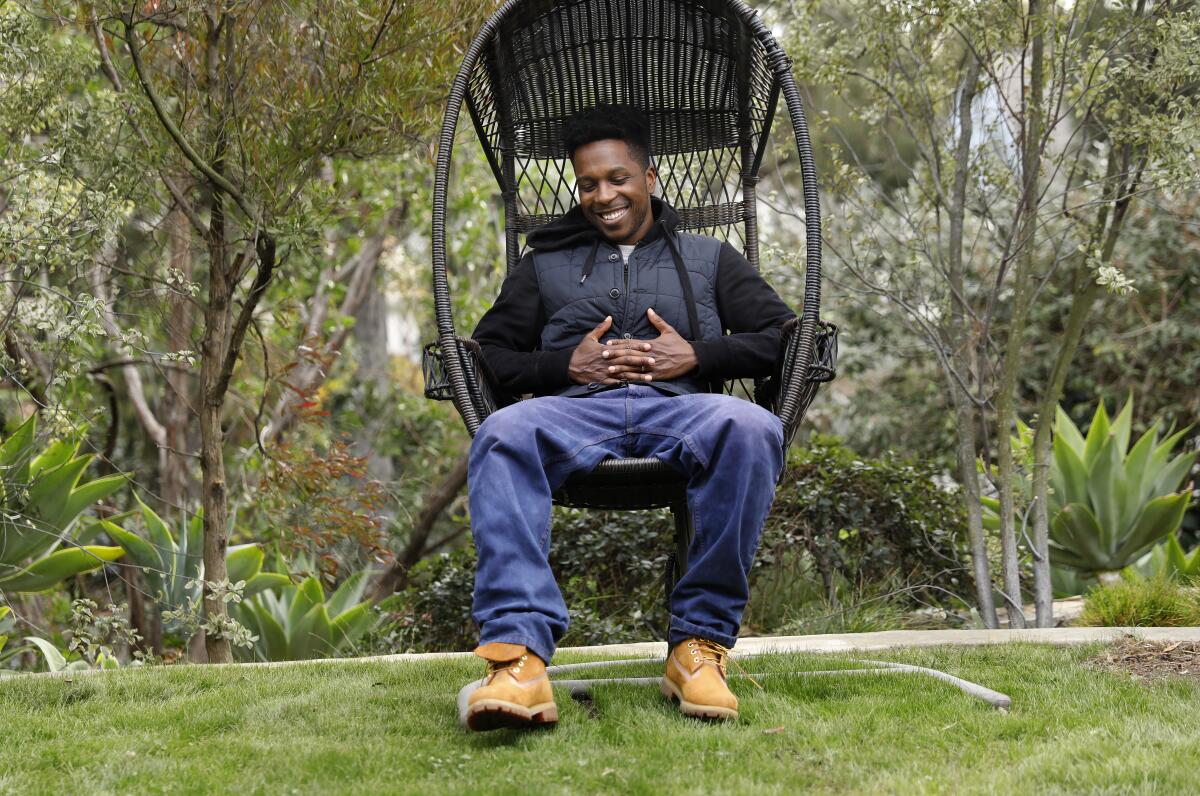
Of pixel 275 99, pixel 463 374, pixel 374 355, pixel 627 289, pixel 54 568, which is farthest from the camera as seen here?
pixel 374 355

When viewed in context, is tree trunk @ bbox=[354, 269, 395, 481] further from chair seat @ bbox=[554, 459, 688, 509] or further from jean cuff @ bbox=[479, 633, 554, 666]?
jean cuff @ bbox=[479, 633, 554, 666]

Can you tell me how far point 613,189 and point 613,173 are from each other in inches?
1.7

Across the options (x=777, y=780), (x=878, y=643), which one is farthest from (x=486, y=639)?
(x=878, y=643)

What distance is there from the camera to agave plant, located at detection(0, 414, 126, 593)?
4.09 metres

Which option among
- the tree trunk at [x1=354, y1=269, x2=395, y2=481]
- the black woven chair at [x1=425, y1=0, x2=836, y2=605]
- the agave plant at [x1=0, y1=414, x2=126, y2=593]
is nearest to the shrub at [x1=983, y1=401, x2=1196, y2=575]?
the black woven chair at [x1=425, y1=0, x2=836, y2=605]

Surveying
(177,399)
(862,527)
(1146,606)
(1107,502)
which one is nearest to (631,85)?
(862,527)

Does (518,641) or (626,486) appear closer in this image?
(518,641)

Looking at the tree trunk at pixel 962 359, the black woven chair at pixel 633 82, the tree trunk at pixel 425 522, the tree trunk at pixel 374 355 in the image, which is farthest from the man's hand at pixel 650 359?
the tree trunk at pixel 374 355

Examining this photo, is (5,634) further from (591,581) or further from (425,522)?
(425,522)

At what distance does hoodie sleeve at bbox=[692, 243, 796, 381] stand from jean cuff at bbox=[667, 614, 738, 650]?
2.12ft

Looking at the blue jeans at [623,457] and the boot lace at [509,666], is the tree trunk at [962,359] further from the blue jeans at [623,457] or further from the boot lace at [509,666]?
the boot lace at [509,666]

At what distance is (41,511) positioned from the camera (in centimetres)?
423

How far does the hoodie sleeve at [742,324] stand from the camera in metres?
2.82

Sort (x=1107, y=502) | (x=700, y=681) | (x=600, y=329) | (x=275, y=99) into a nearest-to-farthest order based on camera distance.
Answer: (x=700, y=681) < (x=600, y=329) < (x=275, y=99) < (x=1107, y=502)
